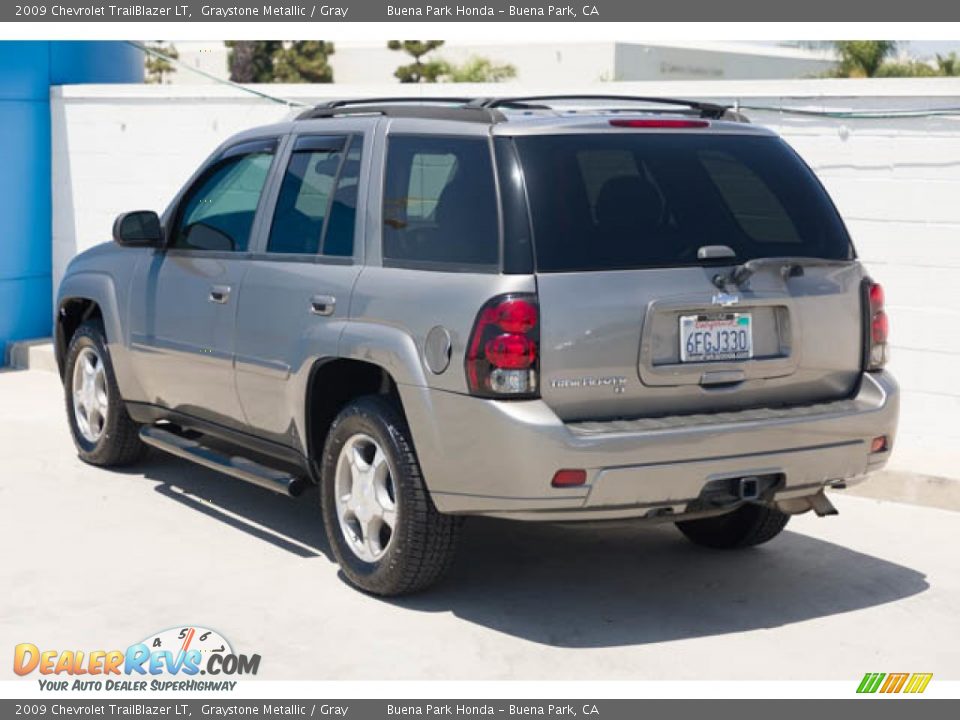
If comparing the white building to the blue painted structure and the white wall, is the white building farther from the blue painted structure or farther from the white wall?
the white wall

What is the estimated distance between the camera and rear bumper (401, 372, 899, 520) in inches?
219

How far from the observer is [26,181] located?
42.9 feet

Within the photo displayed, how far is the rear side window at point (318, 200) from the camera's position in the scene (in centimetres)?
657

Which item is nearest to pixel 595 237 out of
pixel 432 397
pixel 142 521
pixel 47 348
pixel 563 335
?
pixel 563 335

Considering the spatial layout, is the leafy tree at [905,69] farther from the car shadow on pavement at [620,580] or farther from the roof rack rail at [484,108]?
the roof rack rail at [484,108]

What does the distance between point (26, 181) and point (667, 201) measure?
836cm

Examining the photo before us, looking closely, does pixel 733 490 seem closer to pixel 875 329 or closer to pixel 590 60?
pixel 875 329

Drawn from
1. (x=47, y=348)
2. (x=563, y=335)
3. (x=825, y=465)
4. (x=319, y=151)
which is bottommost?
(x=47, y=348)

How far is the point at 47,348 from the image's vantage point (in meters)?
12.3

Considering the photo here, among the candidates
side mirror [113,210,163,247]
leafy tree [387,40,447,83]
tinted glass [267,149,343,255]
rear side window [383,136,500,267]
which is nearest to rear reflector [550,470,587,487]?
rear side window [383,136,500,267]

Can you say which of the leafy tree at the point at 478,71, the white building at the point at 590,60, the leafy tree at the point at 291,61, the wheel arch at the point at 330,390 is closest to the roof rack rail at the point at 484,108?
the wheel arch at the point at 330,390

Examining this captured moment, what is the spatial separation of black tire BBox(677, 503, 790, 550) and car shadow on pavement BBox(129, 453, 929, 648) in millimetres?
53
